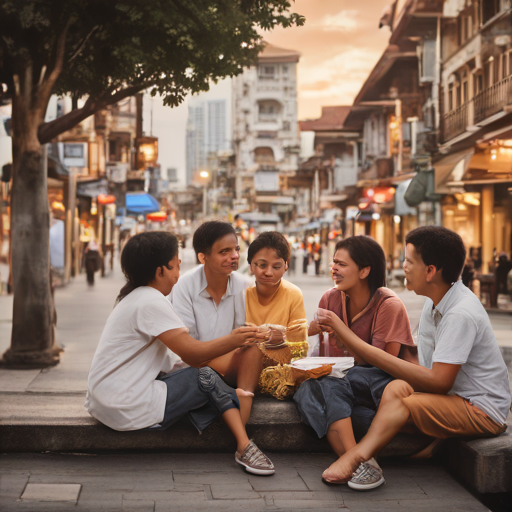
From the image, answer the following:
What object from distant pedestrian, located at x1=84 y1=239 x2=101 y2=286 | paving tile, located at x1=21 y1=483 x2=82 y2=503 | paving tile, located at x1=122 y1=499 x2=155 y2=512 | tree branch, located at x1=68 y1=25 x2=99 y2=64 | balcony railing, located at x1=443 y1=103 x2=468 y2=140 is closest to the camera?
paving tile, located at x1=122 y1=499 x2=155 y2=512

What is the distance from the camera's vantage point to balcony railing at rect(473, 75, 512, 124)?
17291mm

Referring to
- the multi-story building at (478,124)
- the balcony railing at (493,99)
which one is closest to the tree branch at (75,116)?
the multi-story building at (478,124)

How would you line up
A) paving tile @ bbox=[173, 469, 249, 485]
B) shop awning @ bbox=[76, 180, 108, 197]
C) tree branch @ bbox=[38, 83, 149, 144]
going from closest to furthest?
paving tile @ bbox=[173, 469, 249, 485] < tree branch @ bbox=[38, 83, 149, 144] < shop awning @ bbox=[76, 180, 108, 197]

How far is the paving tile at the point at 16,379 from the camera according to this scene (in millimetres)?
7477

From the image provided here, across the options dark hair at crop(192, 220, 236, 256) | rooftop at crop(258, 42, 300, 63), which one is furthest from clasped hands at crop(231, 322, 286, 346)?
rooftop at crop(258, 42, 300, 63)

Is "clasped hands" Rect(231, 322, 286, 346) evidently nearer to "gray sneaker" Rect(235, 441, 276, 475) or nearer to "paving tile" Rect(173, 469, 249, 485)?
"gray sneaker" Rect(235, 441, 276, 475)

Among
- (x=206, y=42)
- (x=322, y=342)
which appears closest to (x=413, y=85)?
(x=206, y=42)

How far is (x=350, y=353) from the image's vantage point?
203 inches

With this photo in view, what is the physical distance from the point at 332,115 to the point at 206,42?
148ft

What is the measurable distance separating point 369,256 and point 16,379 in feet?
15.4

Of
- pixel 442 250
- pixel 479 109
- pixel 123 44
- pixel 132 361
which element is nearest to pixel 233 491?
pixel 132 361

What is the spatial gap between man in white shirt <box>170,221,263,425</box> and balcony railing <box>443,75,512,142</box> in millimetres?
13277

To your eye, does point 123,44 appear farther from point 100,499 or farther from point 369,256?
point 100,499

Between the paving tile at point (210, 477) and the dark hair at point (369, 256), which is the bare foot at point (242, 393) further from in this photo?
the dark hair at point (369, 256)
